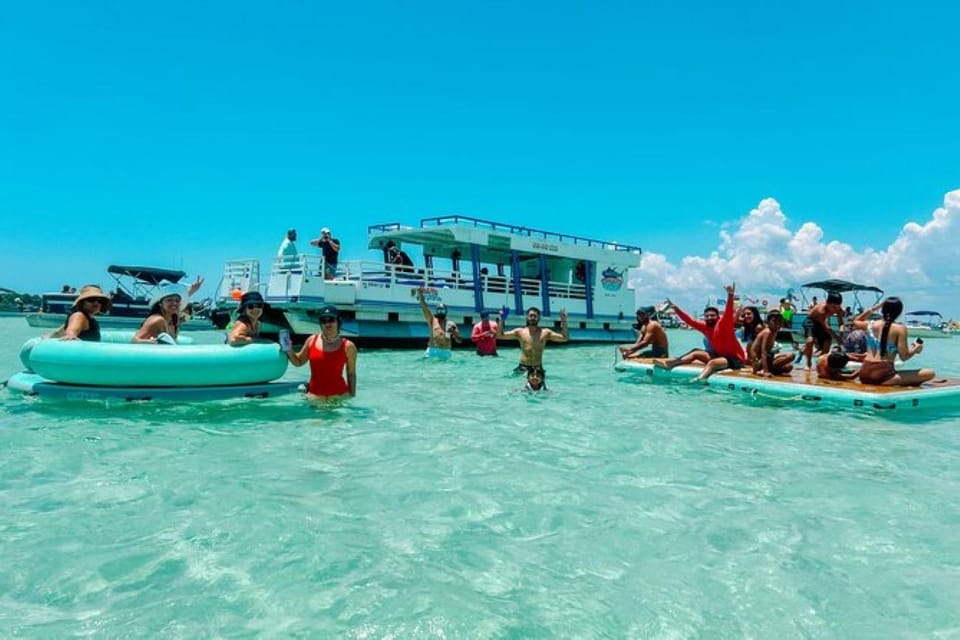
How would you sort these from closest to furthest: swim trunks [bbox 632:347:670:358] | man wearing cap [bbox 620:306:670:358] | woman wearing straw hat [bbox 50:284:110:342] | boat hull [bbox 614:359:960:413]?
woman wearing straw hat [bbox 50:284:110:342] → boat hull [bbox 614:359:960:413] → man wearing cap [bbox 620:306:670:358] → swim trunks [bbox 632:347:670:358]

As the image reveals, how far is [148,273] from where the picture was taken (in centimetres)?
2911

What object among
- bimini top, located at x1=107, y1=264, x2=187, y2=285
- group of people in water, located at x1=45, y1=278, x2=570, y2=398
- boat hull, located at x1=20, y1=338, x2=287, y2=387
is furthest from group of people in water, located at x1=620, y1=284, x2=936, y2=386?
bimini top, located at x1=107, y1=264, x2=187, y2=285

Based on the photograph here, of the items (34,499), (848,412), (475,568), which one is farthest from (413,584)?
(848,412)

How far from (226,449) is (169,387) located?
2.12 metres

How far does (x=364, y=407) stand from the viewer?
761cm

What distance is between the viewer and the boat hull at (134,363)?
6.58 metres

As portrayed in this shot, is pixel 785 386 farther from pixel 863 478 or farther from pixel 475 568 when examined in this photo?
pixel 475 568

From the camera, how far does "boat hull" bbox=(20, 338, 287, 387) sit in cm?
658

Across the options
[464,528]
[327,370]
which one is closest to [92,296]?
[327,370]

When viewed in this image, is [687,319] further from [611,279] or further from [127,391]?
[611,279]

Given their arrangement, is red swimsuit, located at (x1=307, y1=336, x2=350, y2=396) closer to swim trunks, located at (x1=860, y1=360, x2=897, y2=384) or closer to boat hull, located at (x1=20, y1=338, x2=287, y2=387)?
boat hull, located at (x1=20, y1=338, x2=287, y2=387)

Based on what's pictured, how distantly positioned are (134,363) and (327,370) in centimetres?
210

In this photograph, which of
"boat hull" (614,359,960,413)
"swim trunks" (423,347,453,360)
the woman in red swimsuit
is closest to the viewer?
the woman in red swimsuit

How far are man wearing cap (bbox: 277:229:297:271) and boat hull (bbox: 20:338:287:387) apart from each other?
32.4 feet
